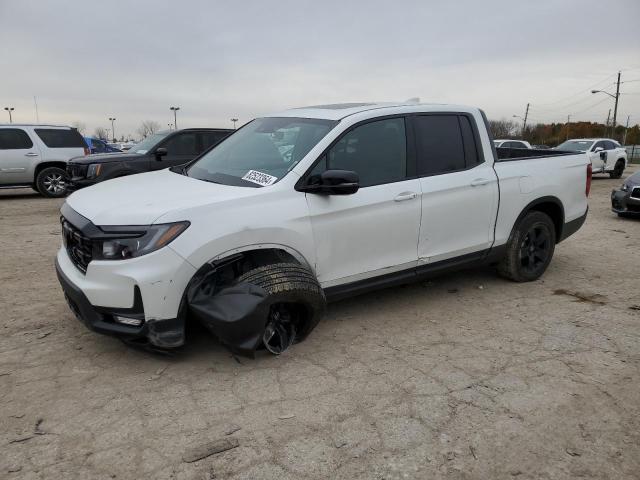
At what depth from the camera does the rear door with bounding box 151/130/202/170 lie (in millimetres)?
9594

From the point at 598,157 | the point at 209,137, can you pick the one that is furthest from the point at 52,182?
the point at 598,157

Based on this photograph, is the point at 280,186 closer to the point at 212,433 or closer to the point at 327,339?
the point at 327,339

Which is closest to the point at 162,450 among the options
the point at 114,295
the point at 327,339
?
the point at 114,295

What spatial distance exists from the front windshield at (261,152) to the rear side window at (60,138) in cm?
999

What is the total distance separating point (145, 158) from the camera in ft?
30.6

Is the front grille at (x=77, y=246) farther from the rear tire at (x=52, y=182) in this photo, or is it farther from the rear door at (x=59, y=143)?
the rear door at (x=59, y=143)

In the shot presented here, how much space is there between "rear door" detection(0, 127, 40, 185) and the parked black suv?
3.37m

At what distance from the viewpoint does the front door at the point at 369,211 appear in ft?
12.0

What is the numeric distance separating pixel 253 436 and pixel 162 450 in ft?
1.52

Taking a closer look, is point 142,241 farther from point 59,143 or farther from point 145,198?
point 59,143

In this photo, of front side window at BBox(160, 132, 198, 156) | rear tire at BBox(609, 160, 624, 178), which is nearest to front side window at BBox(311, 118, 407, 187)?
front side window at BBox(160, 132, 198, 156)

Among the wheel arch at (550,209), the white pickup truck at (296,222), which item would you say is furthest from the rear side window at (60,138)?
the wheel arch at (550,209)

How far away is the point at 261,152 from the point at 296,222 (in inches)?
34.1

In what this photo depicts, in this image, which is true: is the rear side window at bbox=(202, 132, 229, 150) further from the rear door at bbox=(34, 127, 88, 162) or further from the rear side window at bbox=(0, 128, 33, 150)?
the rear side window at bbox=(0, 128, 33, 150)
